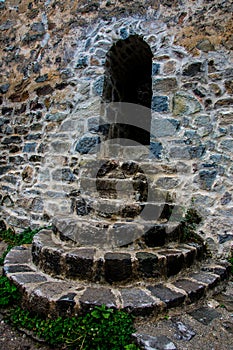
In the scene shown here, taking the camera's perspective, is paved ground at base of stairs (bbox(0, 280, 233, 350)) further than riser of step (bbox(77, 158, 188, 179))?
No

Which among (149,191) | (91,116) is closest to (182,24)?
(91,116)

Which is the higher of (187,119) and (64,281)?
(187,119)

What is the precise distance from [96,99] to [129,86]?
1018mm

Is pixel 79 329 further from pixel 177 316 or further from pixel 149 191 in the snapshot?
pixel 149 191

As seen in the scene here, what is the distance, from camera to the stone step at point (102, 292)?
199 cm

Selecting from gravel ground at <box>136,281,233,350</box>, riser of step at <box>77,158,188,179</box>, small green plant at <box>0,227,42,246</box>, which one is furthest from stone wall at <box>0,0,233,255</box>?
gravel ground at <box>136,281,233,350</box>

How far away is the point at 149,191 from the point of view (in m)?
3.26

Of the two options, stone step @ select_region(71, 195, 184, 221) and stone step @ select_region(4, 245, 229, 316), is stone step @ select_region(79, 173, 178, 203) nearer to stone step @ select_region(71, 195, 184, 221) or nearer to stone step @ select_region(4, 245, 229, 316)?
stone step @ select_region(71, 195, 184, 221)

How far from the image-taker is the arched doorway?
3.88 metres

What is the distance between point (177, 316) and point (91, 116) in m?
2.70

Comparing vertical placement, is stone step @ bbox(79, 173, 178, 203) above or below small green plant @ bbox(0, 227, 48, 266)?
above

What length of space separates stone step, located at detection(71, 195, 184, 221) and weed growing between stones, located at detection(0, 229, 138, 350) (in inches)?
41.9

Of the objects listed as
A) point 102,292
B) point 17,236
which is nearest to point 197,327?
point 102,292

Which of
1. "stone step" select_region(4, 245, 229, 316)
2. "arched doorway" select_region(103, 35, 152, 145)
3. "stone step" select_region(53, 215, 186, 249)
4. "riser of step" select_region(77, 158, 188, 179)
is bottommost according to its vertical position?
"stone step" select_region(4, 245, 229, 316)
